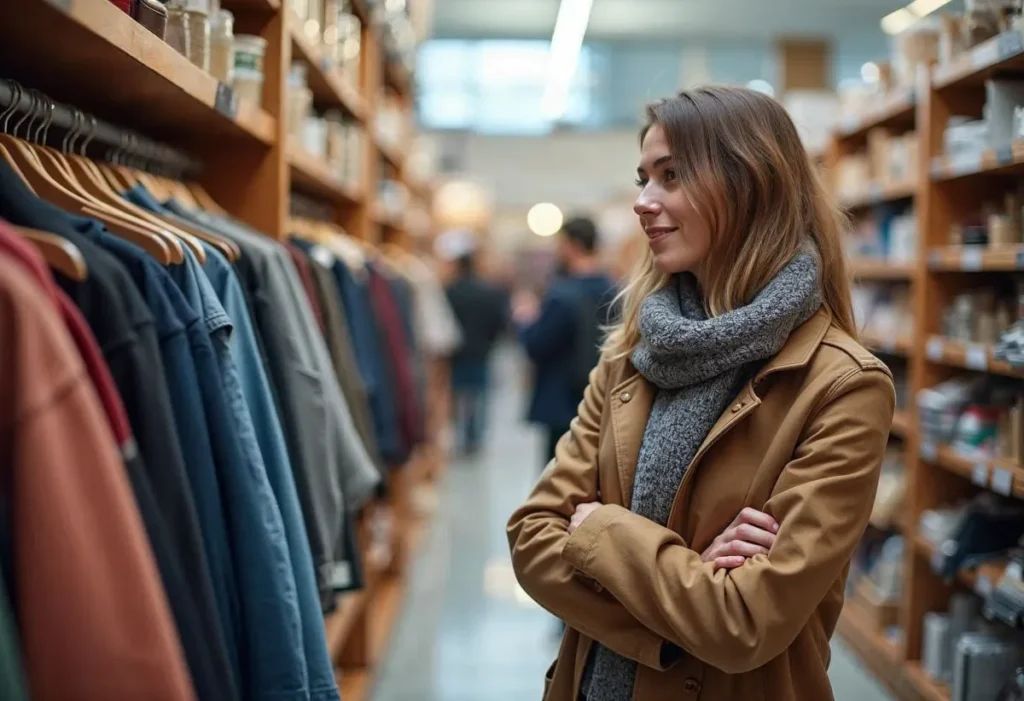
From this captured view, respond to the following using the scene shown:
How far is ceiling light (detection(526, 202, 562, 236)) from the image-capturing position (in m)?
16.0

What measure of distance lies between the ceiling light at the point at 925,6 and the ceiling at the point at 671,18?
3370mm

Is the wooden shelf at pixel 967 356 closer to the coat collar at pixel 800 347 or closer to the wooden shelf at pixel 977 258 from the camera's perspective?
the wooden shelf at pixel 977 258

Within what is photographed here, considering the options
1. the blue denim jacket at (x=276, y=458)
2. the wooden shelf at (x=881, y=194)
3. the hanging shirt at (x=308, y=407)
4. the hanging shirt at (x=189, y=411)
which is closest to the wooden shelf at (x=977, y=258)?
the wooden shelf at (x=881, y=194)

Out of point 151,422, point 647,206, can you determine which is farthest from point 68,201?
point 647,206

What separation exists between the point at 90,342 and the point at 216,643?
46cm

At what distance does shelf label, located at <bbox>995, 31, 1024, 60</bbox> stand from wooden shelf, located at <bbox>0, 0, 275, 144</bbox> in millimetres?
1921

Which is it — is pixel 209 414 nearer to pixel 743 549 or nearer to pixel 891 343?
pixel 743 549

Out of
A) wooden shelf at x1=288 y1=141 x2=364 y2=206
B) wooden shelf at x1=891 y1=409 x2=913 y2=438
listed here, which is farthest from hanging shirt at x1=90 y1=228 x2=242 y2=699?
wooden shelf at x1=891 y1=409 x2=913 y2=438

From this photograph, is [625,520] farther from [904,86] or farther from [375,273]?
[904,86]

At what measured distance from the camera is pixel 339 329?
2.78 m

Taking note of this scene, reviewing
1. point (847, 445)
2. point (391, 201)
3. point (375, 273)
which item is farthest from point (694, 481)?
point (391, 201)

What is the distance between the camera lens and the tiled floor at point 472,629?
12.6 ft

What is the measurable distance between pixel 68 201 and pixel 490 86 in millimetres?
12896

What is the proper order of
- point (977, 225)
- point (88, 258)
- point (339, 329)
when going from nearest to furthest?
point (88, 258)
point (339, 329)
point (977, 225)
